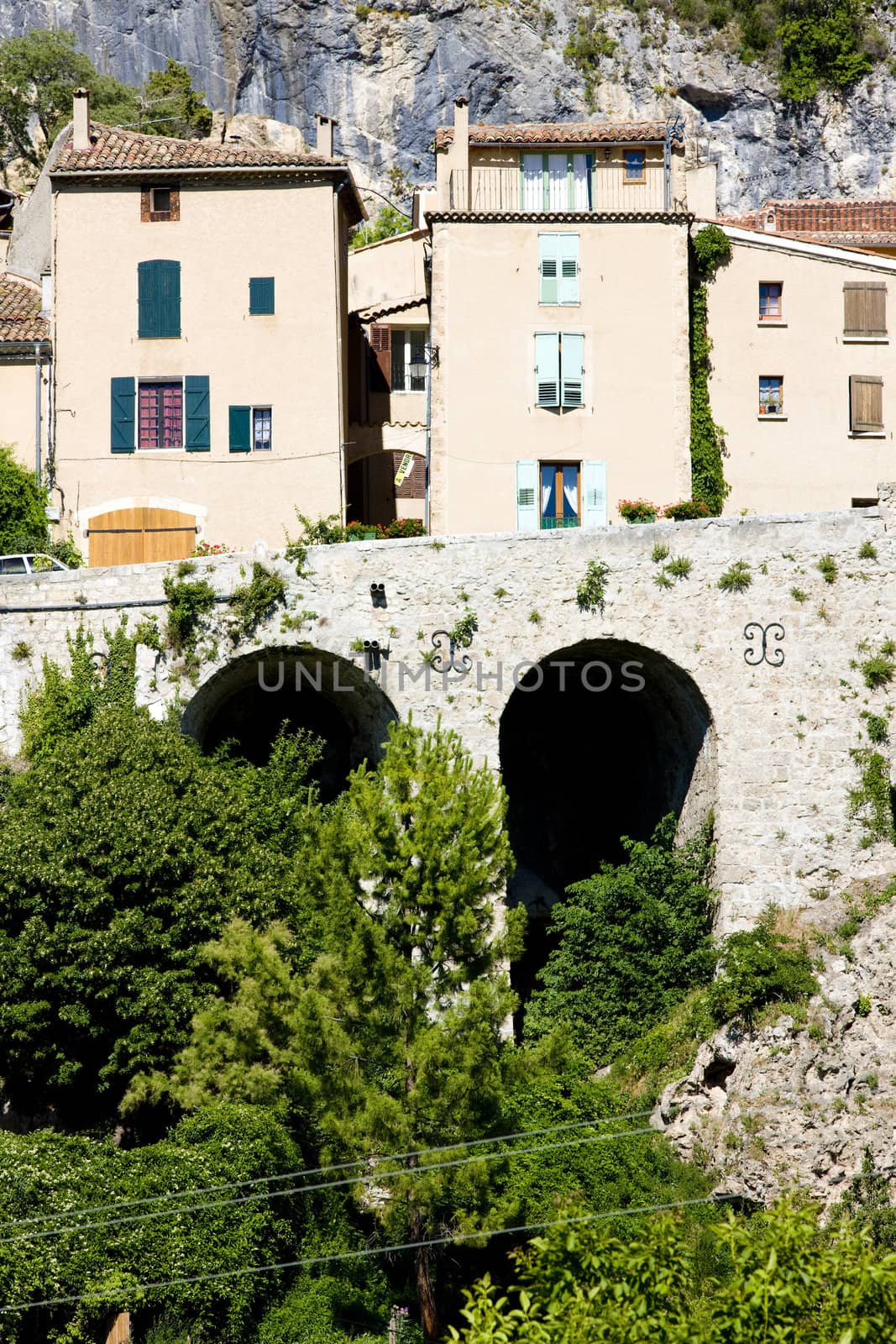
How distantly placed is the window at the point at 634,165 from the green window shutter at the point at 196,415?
11.3m

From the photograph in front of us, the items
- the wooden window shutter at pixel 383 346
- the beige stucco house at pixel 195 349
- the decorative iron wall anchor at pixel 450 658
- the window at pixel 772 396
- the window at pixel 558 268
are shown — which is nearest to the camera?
the decorative iron wall anchor at pixel 450 658

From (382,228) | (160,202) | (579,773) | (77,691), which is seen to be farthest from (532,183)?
(382,228)

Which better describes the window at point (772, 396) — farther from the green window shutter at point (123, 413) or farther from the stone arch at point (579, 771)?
the green window shutter at point (123, 413)

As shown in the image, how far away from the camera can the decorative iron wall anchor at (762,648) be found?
3139 centimetres

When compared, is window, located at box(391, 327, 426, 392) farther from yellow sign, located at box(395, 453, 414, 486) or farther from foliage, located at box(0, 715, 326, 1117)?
foliage, located at box(0, 715, 326, 1117)

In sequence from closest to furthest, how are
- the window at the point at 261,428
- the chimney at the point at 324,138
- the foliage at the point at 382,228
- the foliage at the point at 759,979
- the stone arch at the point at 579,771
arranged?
1. the foliage at the point at 759,979
2. the stone arch at the point at 579,771
3. the window at the point at 261,428
4. the chimney at the point at 324,138
5. the foliage at the point at 382,228

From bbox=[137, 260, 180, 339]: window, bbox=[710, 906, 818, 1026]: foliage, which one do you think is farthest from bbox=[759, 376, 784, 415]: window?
bbox=[710, 906, 818, 1026]: foliage

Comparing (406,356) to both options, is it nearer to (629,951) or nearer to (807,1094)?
(629,951)

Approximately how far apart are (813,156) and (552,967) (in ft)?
144

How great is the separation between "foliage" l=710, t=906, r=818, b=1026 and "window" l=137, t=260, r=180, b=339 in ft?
64.2

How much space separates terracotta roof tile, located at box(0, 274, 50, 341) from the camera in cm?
3969

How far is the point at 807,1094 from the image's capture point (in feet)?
91.9

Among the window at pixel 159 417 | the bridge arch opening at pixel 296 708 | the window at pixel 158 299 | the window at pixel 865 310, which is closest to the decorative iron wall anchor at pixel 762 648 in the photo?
the bridge arch opening at pixel 296 708

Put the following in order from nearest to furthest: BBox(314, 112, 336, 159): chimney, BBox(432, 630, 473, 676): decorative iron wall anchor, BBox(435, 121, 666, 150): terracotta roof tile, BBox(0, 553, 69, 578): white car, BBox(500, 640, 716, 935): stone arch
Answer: BBox(432, 630, 473, 676): decorative iron wall anchor, BBox(0, 553, 69, 578): white car, BBox(500, 640, 716, 935): stone arch, BBox(435, 121, 666, 150): terracotta roof tile, BBox(314, 112, 336, 159): chimney
